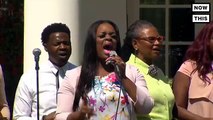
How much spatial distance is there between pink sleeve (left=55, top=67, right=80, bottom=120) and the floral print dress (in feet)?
0.45

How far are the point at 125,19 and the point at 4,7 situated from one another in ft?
6.00

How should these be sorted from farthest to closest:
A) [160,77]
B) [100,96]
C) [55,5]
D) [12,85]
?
[12,85], [55,5], [160,77], [100,96]

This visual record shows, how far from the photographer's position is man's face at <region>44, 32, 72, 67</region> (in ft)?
15.3

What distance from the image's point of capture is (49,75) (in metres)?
4.77

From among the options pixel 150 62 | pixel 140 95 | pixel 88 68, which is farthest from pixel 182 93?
pixel 88 68

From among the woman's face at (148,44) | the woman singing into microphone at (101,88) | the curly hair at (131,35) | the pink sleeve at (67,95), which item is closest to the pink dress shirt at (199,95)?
the woman's face at (148,44)

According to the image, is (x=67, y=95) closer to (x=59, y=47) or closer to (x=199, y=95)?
(x=59, y=47)

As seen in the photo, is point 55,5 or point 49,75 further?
point 55,5

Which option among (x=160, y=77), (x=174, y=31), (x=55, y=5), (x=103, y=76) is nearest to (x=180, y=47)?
(x=174, y=31)

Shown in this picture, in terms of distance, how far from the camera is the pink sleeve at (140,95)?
3.81 meters

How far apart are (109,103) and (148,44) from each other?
2.75ft

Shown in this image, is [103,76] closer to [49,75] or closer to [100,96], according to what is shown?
[100,96]

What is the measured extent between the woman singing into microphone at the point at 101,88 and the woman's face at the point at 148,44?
0.54 metres

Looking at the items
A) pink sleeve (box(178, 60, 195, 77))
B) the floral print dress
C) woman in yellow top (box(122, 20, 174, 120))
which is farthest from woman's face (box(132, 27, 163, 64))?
the floral print dress
